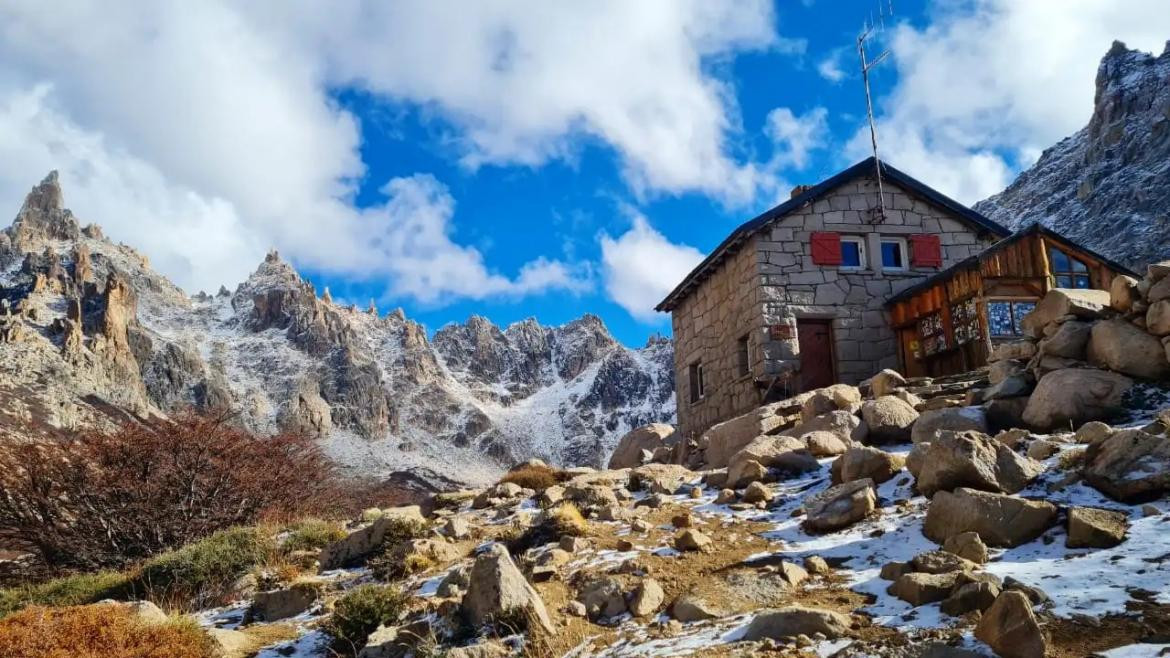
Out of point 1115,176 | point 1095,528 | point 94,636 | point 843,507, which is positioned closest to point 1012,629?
point 1095,528

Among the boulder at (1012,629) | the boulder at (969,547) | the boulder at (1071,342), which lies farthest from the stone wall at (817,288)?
the boulder at (1012,629)

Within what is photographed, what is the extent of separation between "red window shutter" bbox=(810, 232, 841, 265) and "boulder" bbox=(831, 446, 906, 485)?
10995mm

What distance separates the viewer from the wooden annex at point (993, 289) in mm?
16438

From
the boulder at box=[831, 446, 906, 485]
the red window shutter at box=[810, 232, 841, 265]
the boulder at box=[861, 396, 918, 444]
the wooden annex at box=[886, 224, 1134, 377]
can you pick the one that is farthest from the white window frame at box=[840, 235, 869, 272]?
the boulder at box=[831, 446, 906, 485]

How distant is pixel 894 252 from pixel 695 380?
6423 mm

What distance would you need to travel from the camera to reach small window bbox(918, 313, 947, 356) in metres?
17.6

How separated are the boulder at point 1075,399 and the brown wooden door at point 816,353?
9.47m

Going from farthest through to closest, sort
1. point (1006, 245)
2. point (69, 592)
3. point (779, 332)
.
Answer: point (779, 332) → point (1006, 245) → point (69, 592)

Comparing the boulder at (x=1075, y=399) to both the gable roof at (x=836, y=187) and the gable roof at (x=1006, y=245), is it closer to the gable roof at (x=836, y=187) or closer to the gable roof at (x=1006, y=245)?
the gable roof at (x=1006, y=245)

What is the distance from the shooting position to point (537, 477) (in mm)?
13461

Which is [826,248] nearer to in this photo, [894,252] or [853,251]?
[853,251]

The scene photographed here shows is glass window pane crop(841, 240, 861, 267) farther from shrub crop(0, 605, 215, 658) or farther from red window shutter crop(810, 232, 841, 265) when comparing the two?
shrub crop(0, 605, 215, 658)

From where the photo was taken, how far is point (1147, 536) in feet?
18.2

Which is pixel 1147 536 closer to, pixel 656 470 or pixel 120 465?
pixel 656 470
